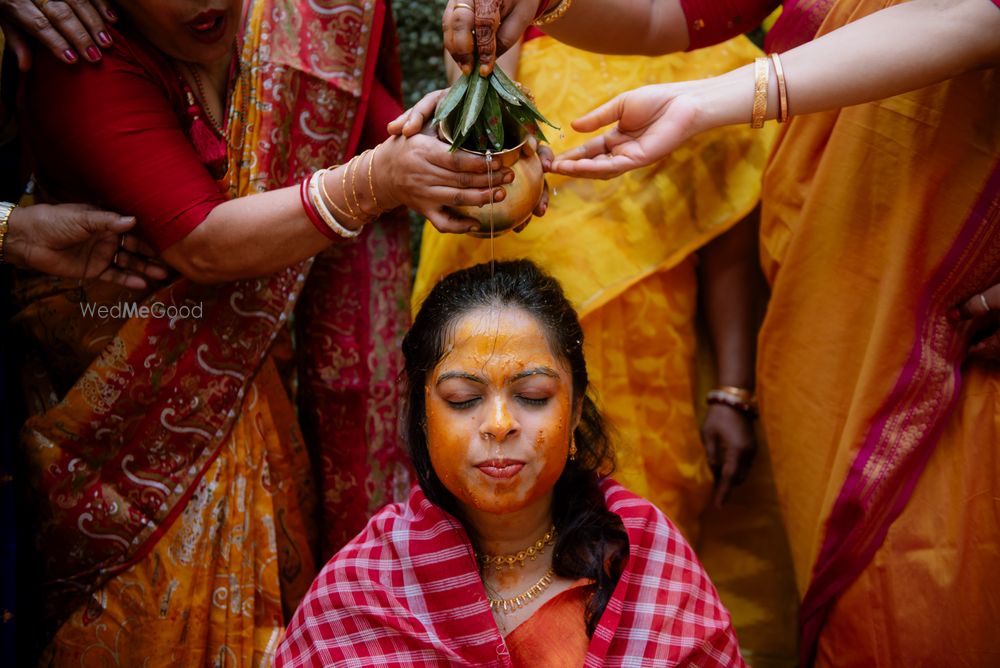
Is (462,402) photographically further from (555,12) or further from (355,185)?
(555,12)

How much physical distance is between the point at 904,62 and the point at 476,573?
1314 millimetres

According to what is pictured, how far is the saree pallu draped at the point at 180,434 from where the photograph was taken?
7.72 ft

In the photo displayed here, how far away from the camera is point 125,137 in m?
2.10

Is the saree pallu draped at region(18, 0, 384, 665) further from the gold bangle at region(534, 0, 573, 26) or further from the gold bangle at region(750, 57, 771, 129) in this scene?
the gold bangle at region(750, 57, 771, 129)

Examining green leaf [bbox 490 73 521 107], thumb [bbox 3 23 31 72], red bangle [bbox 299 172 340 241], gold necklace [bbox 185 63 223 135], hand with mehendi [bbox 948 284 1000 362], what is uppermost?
thumb [bbox 3 23 31 72]

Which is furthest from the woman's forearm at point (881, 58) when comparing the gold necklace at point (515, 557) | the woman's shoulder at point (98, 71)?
the woman's shoulder at point (98, 71)

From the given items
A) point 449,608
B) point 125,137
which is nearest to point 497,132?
point 125,137

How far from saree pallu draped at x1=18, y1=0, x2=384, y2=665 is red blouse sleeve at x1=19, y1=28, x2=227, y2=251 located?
204mm

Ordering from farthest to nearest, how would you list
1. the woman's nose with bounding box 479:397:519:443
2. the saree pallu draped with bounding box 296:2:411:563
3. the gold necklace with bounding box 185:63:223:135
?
the saree pallu draped with bounding box 296:2:411:563, the gold necklace with bounding box 185:63:223:135, the woman's nose with bounding box 479:397:519:443

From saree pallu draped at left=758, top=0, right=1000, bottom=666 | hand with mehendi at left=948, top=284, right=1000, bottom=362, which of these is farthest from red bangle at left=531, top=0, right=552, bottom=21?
hand with mehendi at left=948, top=284, right=1000, bottom=362

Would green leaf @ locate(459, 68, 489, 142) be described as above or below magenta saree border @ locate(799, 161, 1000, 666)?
above

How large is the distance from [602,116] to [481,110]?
387 mm

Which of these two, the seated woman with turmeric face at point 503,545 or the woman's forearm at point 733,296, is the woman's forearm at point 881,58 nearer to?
the seated woman with turmeric face at point 503,545

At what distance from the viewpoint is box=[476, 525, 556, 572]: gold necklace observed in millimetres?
2062
